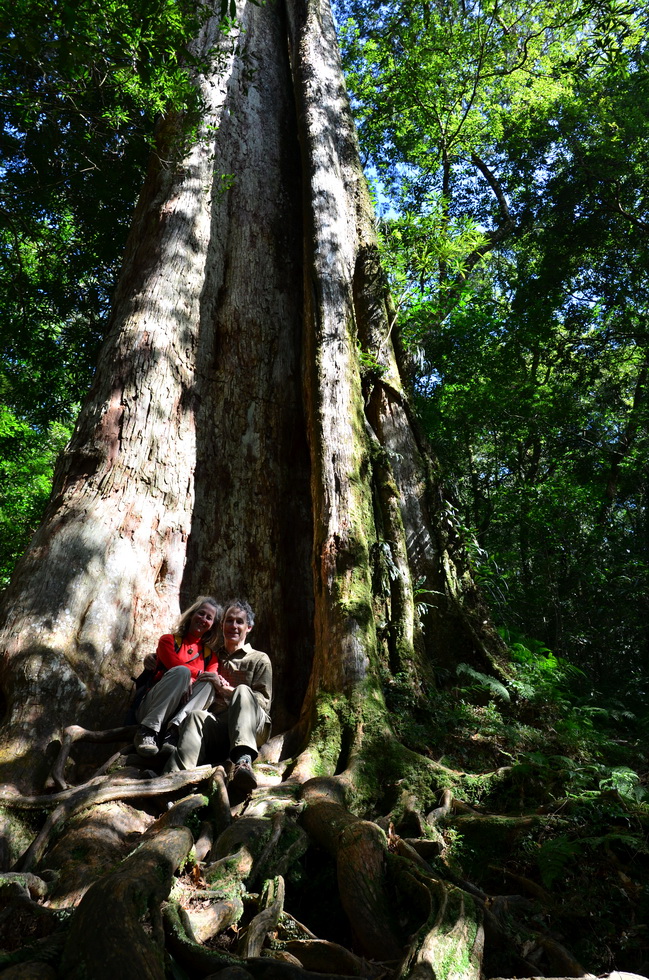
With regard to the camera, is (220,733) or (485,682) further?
(485,682)

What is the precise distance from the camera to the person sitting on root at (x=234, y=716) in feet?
12.0

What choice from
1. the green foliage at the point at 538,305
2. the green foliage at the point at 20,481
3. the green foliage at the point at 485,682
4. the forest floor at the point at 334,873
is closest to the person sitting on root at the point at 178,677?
the forest floor at the point at 334,873

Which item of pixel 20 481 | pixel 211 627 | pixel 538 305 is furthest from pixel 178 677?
pixel 20 481

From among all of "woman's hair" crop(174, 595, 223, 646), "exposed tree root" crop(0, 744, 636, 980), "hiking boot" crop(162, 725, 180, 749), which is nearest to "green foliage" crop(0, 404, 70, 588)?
"woman's hair" crop(174, 595, 223, 646)

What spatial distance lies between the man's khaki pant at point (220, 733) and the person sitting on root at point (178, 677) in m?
0.09

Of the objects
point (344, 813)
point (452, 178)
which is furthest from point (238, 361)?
point (452, 178)

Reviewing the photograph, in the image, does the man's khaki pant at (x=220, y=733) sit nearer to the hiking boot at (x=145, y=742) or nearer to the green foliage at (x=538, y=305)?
the hiking boot at (x=145, y=742)

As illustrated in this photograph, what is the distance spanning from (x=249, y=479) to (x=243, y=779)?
9.37 ft

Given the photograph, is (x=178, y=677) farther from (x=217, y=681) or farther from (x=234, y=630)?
(x=234, y=630)

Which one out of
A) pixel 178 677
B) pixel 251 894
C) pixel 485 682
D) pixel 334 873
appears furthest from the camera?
pixel 485 682

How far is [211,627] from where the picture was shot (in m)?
4.39

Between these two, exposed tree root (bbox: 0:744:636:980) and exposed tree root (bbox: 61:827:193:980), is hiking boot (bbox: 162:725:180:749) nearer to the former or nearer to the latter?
exposed tree root (bbox: 0:744:636:980)

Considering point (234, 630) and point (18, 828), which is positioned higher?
point (234, 630)

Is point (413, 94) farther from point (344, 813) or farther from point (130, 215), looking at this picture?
point (344, 813)
